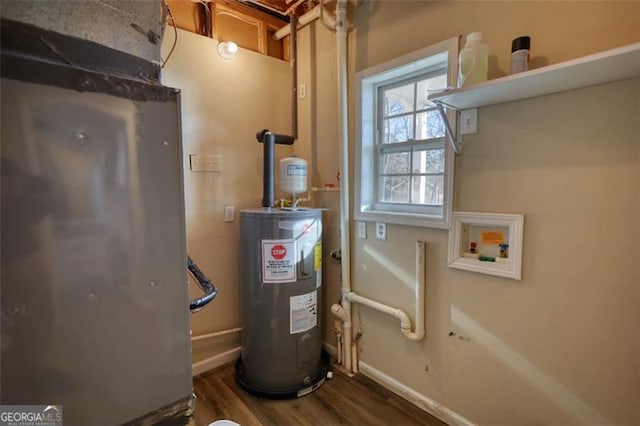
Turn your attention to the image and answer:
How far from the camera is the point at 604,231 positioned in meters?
1.21

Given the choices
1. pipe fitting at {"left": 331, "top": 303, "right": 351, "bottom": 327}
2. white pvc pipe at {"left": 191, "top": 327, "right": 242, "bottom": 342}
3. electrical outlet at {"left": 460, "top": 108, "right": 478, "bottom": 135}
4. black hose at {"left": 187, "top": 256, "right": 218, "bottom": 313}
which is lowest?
white pvc pipe at {"left": 191, "top": 327, "right": 242, "bottom": 342}

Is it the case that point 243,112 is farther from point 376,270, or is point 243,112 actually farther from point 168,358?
point 168,358

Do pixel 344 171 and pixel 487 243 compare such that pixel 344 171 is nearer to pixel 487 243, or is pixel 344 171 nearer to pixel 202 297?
pixel 487 243

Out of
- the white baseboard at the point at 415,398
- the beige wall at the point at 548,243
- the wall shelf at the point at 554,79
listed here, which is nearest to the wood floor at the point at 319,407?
the white baseboard at the point at 415,398

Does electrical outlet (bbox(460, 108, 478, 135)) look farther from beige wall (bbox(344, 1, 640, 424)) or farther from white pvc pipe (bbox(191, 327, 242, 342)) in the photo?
white pvc pipe (bbox(191, 327, 242, 342))

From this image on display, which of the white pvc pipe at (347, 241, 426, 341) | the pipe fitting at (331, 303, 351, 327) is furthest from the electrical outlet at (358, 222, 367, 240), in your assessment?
the pipe fitting at (331, 303, 351, 327)

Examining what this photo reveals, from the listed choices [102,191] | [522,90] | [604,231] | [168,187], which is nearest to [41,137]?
[102,191]

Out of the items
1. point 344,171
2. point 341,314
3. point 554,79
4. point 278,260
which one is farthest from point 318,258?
point 554,79

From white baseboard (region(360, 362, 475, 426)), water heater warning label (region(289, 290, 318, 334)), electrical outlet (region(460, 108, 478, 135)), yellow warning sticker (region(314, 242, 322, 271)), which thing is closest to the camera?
electrical outlet (region(460, 108, 478, 135))

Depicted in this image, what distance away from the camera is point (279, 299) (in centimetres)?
198

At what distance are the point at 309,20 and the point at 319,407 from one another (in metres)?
2.66

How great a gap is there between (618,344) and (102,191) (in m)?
1.80

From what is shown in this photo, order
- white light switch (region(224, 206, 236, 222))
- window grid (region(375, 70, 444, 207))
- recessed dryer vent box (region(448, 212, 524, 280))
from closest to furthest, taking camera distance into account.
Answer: recessed dryer vent box (region(448, 212, 524, 280)) → window grid (region(375, 70, 444, 207)) → white light switch (region(224, 206, 236, 222))

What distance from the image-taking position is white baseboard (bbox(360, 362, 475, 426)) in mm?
1698
